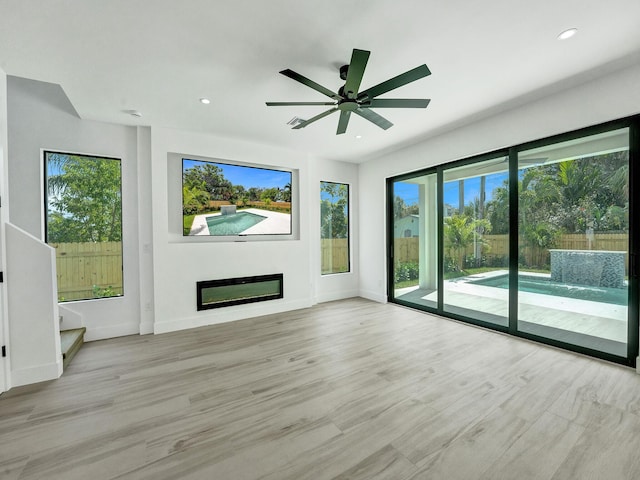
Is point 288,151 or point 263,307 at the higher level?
point 288,151

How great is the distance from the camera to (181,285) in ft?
13.4

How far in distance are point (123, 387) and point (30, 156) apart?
3035mm

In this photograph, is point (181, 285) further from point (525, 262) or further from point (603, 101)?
point (603, 101)

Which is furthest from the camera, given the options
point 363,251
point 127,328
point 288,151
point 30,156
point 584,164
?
point 363,251

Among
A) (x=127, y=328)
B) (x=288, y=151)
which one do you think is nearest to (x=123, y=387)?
(x=127, y=328)

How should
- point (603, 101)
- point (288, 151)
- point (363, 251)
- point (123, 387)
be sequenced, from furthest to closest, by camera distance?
point (363, 251), point (288, 151), point (603, 101), point (123, 387)

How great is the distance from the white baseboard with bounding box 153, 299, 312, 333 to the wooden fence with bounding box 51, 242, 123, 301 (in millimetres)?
822

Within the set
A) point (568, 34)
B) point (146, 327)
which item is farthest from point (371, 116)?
point (146, 327)

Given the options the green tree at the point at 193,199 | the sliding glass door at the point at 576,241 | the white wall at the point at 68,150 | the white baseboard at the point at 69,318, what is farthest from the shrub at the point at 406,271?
the white baseboard at the point at 69,318

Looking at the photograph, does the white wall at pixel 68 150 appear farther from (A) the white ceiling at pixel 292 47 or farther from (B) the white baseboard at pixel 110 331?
(A) the white ceiling at pixel 292 47

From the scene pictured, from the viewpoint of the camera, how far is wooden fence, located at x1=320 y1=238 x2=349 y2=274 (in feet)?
18.7

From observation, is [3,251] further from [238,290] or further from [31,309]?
[238,290]

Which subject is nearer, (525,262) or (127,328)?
(525,262)

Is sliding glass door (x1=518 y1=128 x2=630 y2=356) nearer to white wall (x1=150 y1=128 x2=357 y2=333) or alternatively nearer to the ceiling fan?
the ceiling fan
